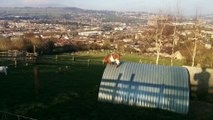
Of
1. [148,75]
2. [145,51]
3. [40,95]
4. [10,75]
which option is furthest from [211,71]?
[145,51]

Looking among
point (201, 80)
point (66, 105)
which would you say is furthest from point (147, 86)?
point (201, 80)

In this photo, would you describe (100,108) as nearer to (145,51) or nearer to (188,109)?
(188,109)

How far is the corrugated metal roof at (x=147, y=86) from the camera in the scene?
70.2 ft

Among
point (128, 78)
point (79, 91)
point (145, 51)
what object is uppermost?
point (128, 78)

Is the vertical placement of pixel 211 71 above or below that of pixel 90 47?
above

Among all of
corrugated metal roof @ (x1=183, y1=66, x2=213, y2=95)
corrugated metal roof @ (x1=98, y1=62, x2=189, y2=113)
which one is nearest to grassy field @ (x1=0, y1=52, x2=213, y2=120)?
corrugated metal roof @ (x1=98, y1=62, x2=189, y2=113)

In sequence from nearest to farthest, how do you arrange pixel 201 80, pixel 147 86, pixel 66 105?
pixel 66 105 < pixel 147 86 < pixel 201 80

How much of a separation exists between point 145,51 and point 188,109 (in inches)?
2318

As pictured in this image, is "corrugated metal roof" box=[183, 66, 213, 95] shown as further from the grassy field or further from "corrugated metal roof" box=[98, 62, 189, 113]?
"corrugated metal roof" box=[98, 62, 189, 113]

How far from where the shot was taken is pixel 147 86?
72.8ft

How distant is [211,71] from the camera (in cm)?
2669

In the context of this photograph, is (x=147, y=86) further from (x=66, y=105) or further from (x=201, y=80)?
(x=201, y=80)

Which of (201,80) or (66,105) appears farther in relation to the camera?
(201,80)

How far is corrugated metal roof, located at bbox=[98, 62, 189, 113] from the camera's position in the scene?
21406 millimetres
